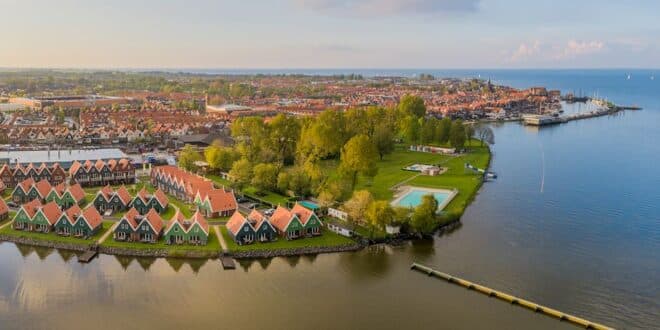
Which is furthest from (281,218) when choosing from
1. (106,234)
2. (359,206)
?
(106,234)

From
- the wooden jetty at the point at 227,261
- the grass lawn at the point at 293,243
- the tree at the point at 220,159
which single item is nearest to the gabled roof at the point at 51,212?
the grass lawn at the point at 293,243

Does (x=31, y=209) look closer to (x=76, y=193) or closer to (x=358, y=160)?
(x=76, y=193)

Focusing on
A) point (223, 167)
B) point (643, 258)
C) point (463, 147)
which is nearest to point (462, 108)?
point (463, 147)

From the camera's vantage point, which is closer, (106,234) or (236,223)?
(236,223)

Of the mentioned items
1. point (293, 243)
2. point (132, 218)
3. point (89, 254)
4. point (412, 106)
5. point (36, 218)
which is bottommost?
point (89, 254)

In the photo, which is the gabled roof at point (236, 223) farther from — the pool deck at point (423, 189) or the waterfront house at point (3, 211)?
the waterfront house at point (3, 211)

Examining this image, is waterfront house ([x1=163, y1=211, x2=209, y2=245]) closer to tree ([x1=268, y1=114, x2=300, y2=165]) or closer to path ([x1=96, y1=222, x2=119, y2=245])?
path ([x1=96, y1=222, x2=119, y2=245])
